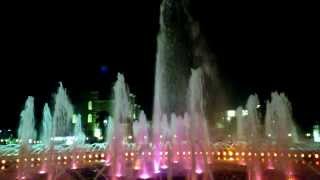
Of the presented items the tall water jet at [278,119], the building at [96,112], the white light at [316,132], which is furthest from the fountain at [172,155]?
the building at [96,112]

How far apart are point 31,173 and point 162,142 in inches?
438

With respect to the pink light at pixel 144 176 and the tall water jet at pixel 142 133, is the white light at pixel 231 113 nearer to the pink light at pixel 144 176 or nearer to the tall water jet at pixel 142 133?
the tall water jet at pixel 142 133

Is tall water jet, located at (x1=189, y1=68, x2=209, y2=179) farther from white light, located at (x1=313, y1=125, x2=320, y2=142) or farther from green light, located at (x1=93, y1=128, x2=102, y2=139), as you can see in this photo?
green light, located at (x1=93, y1=128, x2=102, y2=139)

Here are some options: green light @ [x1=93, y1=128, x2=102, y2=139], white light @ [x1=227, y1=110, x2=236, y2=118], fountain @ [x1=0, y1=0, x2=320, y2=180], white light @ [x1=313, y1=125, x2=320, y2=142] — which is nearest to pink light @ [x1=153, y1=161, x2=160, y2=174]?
fountain @ [x1=0, y1=0, x2=320, y2=180]

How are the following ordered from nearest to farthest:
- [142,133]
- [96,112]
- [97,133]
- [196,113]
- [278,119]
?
1. [196,113]
2. [278,119]
3. [142,133]
4. [97,133]
5. [96,112]

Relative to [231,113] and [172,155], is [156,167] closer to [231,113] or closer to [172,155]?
[172,155]

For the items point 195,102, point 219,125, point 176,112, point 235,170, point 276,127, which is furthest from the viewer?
point 219,125

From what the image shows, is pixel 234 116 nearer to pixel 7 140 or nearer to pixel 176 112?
pixel 176 112

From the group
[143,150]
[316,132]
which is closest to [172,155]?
[143,150]

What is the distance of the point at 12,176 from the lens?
26688mm

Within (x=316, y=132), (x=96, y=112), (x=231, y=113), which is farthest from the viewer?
(x=96, y=112)

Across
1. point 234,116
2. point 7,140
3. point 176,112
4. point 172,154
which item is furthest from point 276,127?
point 7,140

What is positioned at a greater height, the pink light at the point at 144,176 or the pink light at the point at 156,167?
the pink light at the point at 156,167

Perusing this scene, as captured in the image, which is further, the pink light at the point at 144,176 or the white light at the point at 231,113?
the white light at the point at 231,113
